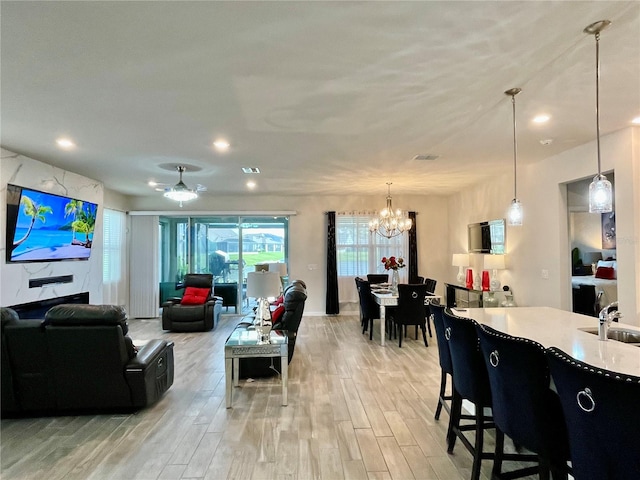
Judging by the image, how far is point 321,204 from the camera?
7.96m

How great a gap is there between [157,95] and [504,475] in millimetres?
3679

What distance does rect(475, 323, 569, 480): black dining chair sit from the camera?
5.33 ft

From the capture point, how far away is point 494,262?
5.58 m

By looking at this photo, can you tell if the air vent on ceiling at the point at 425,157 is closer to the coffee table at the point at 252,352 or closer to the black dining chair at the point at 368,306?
the black dining chair at the point at 368,306

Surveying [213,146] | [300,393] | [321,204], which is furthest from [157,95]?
[321,204]

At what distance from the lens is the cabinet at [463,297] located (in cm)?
602

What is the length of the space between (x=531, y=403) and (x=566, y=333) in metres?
0.92

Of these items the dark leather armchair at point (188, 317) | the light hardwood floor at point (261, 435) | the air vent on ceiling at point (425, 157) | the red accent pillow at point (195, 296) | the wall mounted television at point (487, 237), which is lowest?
the light hardwood floor at point (261, 435)

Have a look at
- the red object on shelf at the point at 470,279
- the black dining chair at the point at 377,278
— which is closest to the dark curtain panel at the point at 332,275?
the black dining chair at the point at 377,278

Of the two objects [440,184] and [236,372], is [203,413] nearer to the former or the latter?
[236,372]

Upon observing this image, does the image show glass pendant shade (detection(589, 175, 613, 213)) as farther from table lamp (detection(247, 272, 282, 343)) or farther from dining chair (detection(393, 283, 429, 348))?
dining chair (detection(393, 283, 429, 348))

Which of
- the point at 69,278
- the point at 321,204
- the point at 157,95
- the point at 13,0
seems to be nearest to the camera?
the point at 13,0

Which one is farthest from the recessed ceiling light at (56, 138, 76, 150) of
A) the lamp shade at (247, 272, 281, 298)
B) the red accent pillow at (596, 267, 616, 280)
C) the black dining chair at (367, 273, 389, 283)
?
the red accent pillow at (596, 267, 616, 280)

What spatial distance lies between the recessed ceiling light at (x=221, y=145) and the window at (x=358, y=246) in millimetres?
4119
